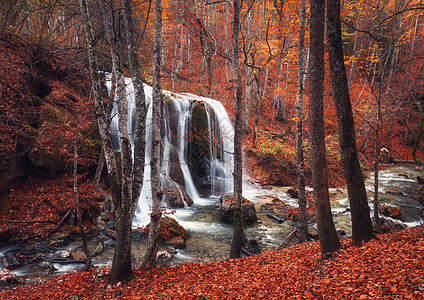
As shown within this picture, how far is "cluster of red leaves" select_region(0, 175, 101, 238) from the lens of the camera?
846 centimetres

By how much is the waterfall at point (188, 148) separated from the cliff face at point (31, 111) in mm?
3301

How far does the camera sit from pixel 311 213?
11.6 m

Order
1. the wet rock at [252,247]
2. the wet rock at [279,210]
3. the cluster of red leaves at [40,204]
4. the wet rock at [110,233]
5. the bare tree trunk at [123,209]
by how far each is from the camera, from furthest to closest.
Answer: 1. the wet rock at [279,210]
2. the wet rock at [110,233]
3. the cluster of red leaves at [40,204]
4. the wet rock at [252,247]
5. the bare tree trunk at [123,209]

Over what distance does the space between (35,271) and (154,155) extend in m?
5.19

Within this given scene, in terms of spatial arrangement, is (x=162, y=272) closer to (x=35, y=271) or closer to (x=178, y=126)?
(x=35, y=271)

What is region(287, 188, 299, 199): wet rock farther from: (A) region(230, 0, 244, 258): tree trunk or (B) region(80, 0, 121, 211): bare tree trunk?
(B) region(80, 0, 121, 211): bare tree trunk

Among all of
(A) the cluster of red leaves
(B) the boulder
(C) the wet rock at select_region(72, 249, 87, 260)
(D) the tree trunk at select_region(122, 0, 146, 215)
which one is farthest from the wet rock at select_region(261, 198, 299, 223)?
(A) the cluster of red leaves

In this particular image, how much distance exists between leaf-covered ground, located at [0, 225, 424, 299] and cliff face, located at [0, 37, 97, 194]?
5.21 m

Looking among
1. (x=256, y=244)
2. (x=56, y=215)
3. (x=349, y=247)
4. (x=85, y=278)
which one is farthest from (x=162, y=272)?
(x=56, y=215)

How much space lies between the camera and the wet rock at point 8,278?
5.98 meters

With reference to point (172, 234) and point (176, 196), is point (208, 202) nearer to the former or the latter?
point (176, 196)

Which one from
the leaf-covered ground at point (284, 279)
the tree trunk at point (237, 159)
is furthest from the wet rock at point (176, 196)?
the tree trunk at point (237, 159)

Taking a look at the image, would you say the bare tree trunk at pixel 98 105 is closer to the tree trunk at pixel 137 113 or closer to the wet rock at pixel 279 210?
the tree trunk at pixel 137 113

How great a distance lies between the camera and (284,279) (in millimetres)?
4539
